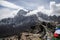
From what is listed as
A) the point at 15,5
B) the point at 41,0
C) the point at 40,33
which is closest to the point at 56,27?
the point at 40,33

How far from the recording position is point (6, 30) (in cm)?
209

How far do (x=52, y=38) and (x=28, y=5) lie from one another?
688 mm

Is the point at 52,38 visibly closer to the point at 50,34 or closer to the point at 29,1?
the point at 50,34

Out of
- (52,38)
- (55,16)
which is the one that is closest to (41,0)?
(55,16)

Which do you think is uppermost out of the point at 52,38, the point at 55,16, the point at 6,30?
the point at 55,16

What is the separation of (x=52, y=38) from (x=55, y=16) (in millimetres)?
376

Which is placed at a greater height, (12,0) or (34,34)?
(12,0)

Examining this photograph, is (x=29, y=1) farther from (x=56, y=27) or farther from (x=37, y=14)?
(x=56, y=27)

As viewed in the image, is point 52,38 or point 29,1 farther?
point 29,1

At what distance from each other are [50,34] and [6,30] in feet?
2.39

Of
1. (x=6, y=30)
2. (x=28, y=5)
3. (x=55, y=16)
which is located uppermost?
(x=28, y=5)

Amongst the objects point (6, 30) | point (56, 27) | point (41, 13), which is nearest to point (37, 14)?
point (41, 13)

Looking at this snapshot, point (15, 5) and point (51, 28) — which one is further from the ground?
point (15, 5)

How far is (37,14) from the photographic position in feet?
6.95
